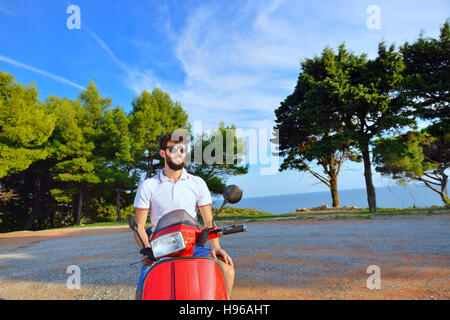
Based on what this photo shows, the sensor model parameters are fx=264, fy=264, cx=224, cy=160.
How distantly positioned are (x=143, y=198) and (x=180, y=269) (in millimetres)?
740

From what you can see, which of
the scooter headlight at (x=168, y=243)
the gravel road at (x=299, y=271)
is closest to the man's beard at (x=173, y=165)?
the scooter headlight at (x=168, y=243)

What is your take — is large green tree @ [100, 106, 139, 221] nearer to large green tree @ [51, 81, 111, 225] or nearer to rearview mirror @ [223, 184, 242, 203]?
large green tree @ [51, 81, 111, 225]

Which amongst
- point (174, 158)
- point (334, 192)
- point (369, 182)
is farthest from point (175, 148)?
Result: point (334, 192)

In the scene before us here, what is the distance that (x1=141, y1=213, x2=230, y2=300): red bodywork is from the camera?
4.50 ft

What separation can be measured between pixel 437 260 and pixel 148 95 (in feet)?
81.1

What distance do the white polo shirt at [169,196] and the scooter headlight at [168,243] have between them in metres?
0.56

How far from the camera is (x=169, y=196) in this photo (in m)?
1.98

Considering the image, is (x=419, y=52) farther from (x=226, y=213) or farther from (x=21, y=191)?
(x=21, y=191)

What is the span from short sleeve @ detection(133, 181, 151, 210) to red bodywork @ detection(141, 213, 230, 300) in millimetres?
532

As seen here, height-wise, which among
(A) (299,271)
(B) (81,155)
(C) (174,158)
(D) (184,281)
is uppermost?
(B) (81,155)

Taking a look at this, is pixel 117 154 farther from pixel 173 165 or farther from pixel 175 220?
pixel 175 220

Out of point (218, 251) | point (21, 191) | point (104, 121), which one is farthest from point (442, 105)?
point (21, 191)

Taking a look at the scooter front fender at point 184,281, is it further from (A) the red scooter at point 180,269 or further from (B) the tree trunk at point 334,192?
(B) the tree trunk at point 334,192

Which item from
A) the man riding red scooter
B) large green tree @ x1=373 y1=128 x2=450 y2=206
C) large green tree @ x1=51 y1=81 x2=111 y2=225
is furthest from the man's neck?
large green tree @ x1=51 y1=81 x2=111 y2=225
